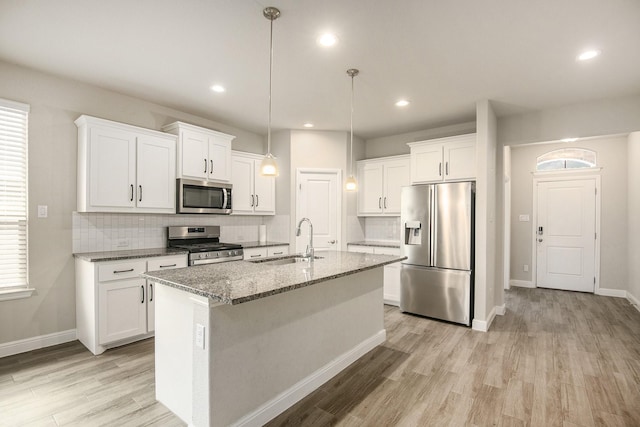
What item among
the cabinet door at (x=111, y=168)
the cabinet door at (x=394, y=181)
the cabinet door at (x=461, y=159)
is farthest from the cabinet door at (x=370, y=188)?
the cabinet door at (x=111, y=168)

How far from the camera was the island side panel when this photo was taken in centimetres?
188

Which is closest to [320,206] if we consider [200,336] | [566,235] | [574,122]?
[574,122]

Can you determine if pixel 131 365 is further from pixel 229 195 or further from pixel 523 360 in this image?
pixel 523 360

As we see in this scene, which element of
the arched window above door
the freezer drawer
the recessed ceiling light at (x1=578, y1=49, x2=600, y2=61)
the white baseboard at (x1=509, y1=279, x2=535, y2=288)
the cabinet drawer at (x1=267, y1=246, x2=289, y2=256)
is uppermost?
the recessed ceiling light at (x1=578, y1=49, x2=600, y2=61)

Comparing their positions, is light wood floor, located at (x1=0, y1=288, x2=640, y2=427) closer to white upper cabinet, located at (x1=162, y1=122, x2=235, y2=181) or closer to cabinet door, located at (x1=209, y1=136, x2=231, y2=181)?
white upper cabinet, located at (x1=162, y1=122, x2=235, y2=181)

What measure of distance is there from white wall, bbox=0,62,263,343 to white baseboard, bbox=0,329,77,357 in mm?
38

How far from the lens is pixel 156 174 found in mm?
3764

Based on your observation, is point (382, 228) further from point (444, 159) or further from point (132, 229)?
point (132, 229)

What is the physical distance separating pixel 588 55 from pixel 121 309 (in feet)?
15.7

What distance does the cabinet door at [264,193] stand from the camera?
5.05 meters

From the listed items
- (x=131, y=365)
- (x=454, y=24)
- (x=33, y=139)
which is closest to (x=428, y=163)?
(x=454, y=24)

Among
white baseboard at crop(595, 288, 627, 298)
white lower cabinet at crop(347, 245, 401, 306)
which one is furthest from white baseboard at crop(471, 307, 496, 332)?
white baseboard at crop(595, 288, 627, 298)

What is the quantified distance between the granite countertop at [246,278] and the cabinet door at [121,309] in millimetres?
1386

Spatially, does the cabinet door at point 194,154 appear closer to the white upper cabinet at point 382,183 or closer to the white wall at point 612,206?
the white upper cabinet at point 382,183
